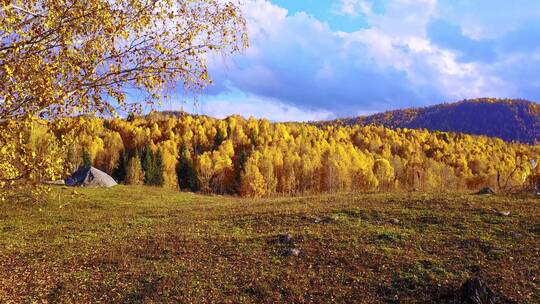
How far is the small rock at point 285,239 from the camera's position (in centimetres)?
1927

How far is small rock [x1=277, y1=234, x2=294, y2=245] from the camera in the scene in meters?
19.3

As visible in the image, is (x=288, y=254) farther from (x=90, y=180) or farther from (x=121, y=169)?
(x=121, y=169)

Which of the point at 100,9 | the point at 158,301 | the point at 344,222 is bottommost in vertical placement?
the point at 158,301

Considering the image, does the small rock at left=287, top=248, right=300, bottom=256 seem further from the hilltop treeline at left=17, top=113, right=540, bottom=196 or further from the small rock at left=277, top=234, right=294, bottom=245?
the hilltop treeline at left=17, top=113, right=540, bottom=196

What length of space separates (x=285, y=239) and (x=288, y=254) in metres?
1.95

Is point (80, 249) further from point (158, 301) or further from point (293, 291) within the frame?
point (293, 291)

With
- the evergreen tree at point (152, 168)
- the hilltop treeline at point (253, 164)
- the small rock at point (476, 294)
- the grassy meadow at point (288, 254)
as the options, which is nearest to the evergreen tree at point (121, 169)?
the hilltop treeline at point (253, 164)

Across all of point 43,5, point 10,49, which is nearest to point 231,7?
point 43,5

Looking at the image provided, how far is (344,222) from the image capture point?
22312 mm

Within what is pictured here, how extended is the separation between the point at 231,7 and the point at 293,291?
8613 mm

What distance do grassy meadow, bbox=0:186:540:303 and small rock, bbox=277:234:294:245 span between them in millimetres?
89

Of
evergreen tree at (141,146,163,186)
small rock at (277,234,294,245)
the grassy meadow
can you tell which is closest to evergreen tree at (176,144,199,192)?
evergreen tree at (141,146,163,186)

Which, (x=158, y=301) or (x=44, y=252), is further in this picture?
(x=44, y=252)

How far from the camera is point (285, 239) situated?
19.6 meters
